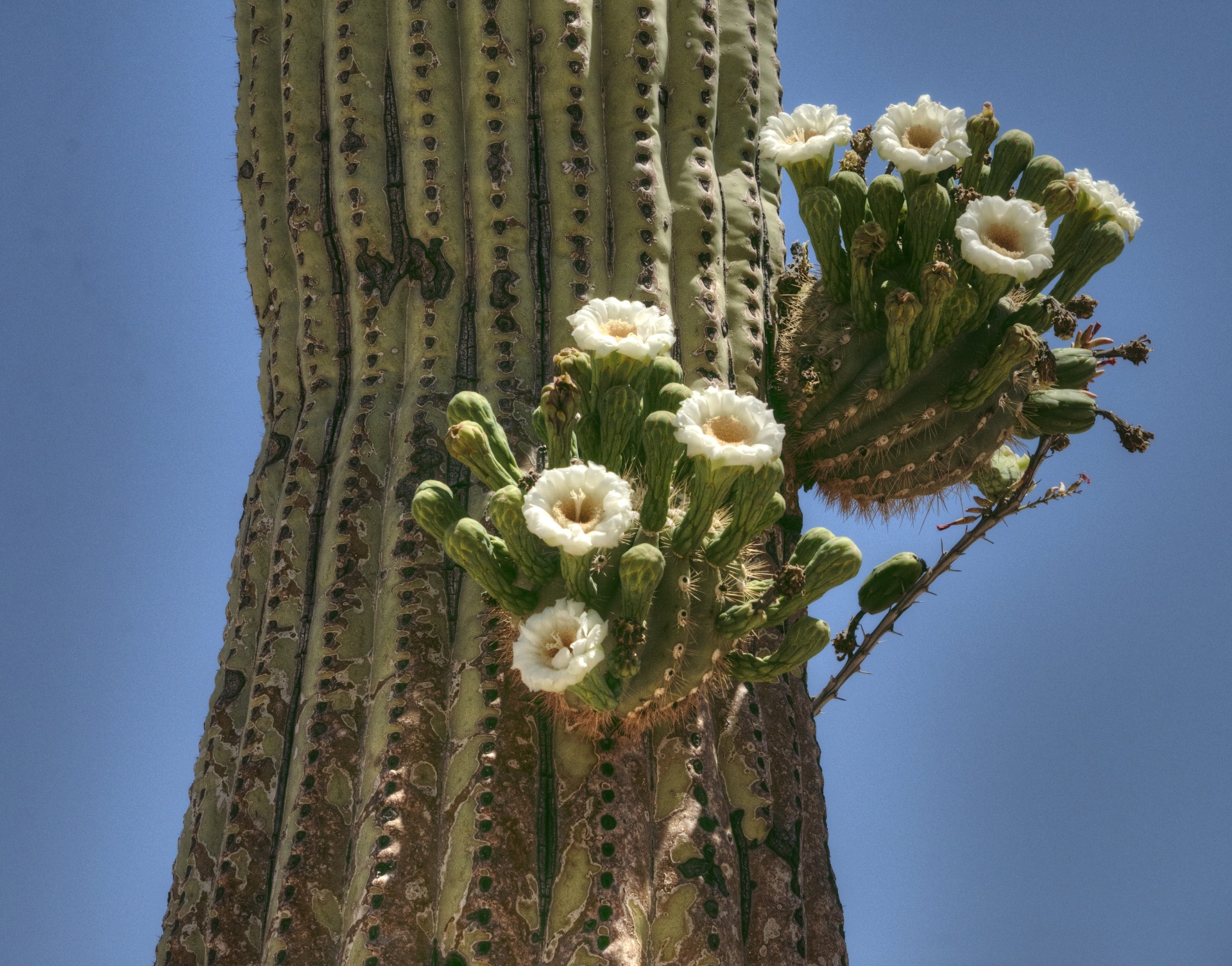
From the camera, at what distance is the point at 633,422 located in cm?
402

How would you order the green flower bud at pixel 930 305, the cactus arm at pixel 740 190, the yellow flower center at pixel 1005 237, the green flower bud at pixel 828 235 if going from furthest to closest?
1. the cactus arm at pixel 740 190
2. the green flower bud at pixel 828 235
3. the yellow flower center at pixel 1005 237
4. the green flower bud at pixel 930 305

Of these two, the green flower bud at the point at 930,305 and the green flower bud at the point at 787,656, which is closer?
the green flower bud at the point at 787,656

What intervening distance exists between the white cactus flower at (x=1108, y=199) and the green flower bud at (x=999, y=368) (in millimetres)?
554

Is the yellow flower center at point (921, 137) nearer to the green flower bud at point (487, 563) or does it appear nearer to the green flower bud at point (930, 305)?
the green flower bud at point (930, 305)

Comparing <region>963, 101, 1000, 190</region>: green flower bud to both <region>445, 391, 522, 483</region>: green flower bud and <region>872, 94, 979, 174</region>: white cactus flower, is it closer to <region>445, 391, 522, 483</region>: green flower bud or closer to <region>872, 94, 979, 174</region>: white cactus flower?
<region>872, 94, 979, 174</region>: white cactus flower

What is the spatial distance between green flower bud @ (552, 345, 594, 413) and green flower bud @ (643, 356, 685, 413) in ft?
0.55

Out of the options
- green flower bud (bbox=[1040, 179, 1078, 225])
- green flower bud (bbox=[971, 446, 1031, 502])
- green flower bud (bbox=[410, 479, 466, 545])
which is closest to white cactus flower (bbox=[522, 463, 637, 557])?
green flower bud (bbox=[410, 479, 466, 545])

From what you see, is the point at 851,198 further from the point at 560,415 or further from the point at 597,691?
the point at 597,691

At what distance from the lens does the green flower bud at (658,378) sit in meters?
4.08

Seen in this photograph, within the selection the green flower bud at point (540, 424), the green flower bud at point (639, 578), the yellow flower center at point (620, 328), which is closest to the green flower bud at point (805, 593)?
the green flower bud at point (639, 578)

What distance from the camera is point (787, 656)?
3.99 m

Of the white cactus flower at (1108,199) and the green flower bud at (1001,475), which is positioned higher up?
the white cactus flower at (1108,199)

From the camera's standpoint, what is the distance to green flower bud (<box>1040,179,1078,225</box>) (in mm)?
4707

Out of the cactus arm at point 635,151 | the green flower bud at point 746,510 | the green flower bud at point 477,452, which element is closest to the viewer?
the green flower bud at point 746,510
